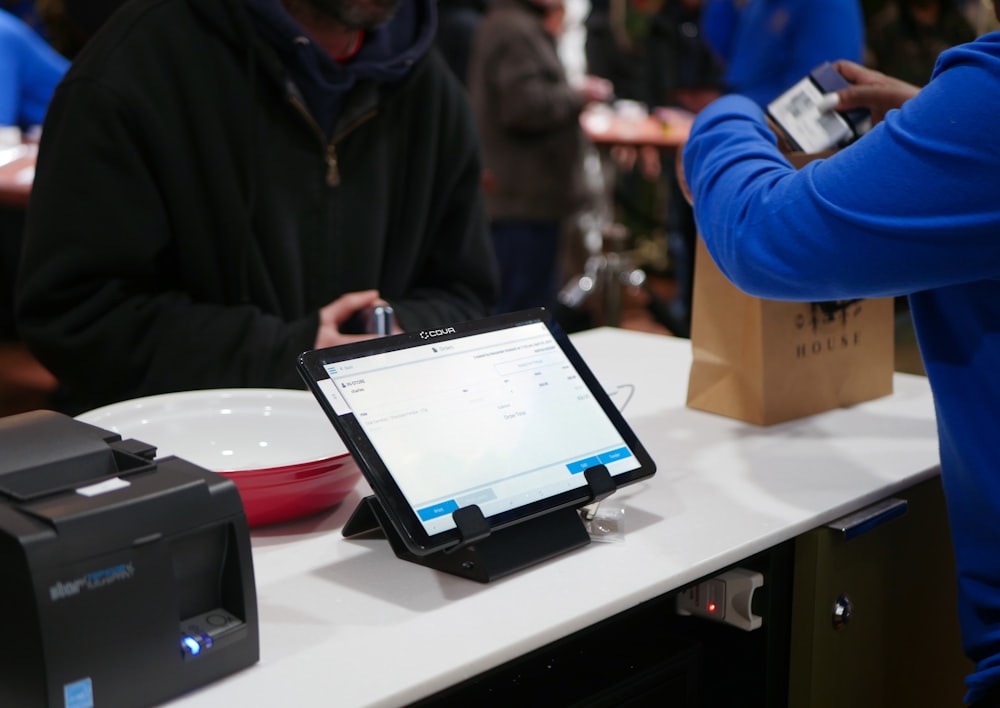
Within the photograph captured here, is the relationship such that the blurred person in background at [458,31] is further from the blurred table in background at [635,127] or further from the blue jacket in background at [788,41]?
the blue jacket in background at [788,41]

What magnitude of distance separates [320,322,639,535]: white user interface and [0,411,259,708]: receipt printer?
0.19 metres

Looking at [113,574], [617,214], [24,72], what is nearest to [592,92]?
[24,72]

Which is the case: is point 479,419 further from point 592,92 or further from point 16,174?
point 592,92

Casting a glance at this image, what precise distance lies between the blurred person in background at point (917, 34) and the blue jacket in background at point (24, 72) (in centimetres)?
473

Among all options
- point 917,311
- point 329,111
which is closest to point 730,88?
point 329,111

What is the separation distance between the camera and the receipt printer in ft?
2.36

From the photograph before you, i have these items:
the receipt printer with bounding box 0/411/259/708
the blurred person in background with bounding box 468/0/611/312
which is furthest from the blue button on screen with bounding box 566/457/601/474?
the blurred person in background with bounding box 468/0/611/312

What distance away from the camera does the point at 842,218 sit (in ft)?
3.39

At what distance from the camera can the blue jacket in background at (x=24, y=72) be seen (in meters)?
3.21

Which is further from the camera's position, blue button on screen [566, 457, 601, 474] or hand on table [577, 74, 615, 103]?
hand on table [577, 74, 615, 103]

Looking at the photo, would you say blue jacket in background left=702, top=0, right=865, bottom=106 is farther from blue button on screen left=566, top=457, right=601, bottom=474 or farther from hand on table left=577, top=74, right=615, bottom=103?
blue button on screen left=566, top=457, right=601, bottom=474

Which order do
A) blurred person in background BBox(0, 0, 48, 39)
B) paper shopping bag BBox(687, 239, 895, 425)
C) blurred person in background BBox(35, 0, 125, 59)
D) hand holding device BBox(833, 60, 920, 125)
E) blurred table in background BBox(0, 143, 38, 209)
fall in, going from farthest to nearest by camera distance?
blurred person in background BBox(0, 0, 48, 39), blurred person in background BBox(35, 0, 125, 59), blurred table in background BBox(0, 143, 38, 209), paper shopping bag BBox(687, 239, 895, 425), hand holding device BBox(833, 60, 920, 125)

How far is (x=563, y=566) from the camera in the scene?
104 centimetres

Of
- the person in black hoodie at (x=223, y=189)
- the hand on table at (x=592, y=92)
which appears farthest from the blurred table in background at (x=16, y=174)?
the hand on table at (x=592, y=92)
